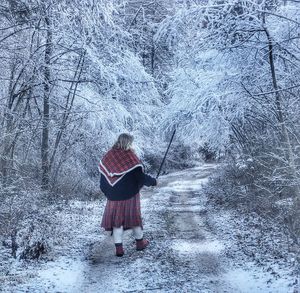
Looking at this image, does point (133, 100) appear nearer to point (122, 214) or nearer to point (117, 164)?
point (117, 164)

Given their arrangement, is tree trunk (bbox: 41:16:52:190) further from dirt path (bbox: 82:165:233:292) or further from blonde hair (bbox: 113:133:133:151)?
blonde hair (bbox: 113:133:133:151)

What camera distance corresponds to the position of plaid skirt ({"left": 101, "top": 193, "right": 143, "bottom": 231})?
7.96 metres

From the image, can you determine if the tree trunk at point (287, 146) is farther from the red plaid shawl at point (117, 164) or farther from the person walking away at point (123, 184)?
the red plaid shawl at point (117, 164)

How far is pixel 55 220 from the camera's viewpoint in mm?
10469

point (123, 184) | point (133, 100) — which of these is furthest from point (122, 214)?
point (133, 100)

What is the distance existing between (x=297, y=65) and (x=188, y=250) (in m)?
4.18

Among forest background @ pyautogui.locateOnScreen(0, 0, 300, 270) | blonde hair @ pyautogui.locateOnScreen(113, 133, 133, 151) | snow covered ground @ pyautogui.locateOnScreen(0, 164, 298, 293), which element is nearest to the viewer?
snow covered ground @ pyautogui.locateOnScreen(0, 164, 298, 293)

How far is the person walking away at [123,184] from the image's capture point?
7.98m

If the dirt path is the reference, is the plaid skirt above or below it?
above

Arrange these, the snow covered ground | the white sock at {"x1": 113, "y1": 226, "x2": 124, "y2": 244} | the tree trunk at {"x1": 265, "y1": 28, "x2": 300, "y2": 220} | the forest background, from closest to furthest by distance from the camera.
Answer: the snow covered ground < the white sock at {"x1": 113, "y1": 226, "x2": 124, "y2": 244} < the tree trunk at {"x1": 265, "y1": 28, "x2": 300, "y2": 220} < the forest background

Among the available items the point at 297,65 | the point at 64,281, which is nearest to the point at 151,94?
the point at 297,65

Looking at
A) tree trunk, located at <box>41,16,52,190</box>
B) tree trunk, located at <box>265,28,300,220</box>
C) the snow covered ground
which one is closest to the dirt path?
the snow covered ground

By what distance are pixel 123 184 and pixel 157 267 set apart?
5.33ft

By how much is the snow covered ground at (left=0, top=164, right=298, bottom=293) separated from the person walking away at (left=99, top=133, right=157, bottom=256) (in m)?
0.50
